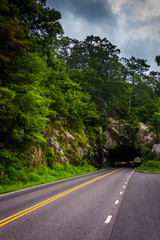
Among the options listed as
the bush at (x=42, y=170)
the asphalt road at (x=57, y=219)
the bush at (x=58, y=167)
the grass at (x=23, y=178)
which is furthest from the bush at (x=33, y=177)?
the asphalt road at (x=57, y=219)

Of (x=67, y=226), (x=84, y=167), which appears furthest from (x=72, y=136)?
(x=67, y=226)

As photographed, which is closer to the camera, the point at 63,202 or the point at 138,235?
the point at 138,235

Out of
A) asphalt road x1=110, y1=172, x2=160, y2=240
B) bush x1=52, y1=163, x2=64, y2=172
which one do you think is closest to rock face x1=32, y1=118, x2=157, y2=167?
bush x1=52, y1=163, x2=64, y2=172

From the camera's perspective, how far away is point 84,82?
149ft

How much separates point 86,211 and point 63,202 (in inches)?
73.7

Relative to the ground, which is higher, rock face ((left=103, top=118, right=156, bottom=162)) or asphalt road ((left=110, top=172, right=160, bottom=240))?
rock face ((left=103, top=118, right=156, bottom=162))

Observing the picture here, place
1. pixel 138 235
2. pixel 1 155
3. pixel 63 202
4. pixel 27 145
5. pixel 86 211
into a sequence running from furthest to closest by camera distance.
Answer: pixel 27 145
pixel 1 155
pixel 63 202
pixel 86 211
pixel 138 235

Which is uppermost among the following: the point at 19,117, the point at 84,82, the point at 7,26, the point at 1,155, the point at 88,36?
the point at 88,36

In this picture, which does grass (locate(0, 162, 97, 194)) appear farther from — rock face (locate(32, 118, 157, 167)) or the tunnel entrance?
the tunnel entrance

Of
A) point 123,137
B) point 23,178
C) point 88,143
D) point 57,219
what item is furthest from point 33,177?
point 123,137

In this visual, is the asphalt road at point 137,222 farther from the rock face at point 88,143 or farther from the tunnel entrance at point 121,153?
the tunnel entrance at point 121,153

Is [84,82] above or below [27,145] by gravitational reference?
above

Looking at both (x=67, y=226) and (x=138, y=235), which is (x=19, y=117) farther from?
(x=138, y=235)

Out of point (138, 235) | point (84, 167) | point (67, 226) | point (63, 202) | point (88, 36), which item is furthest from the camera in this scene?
point (88, 36)
